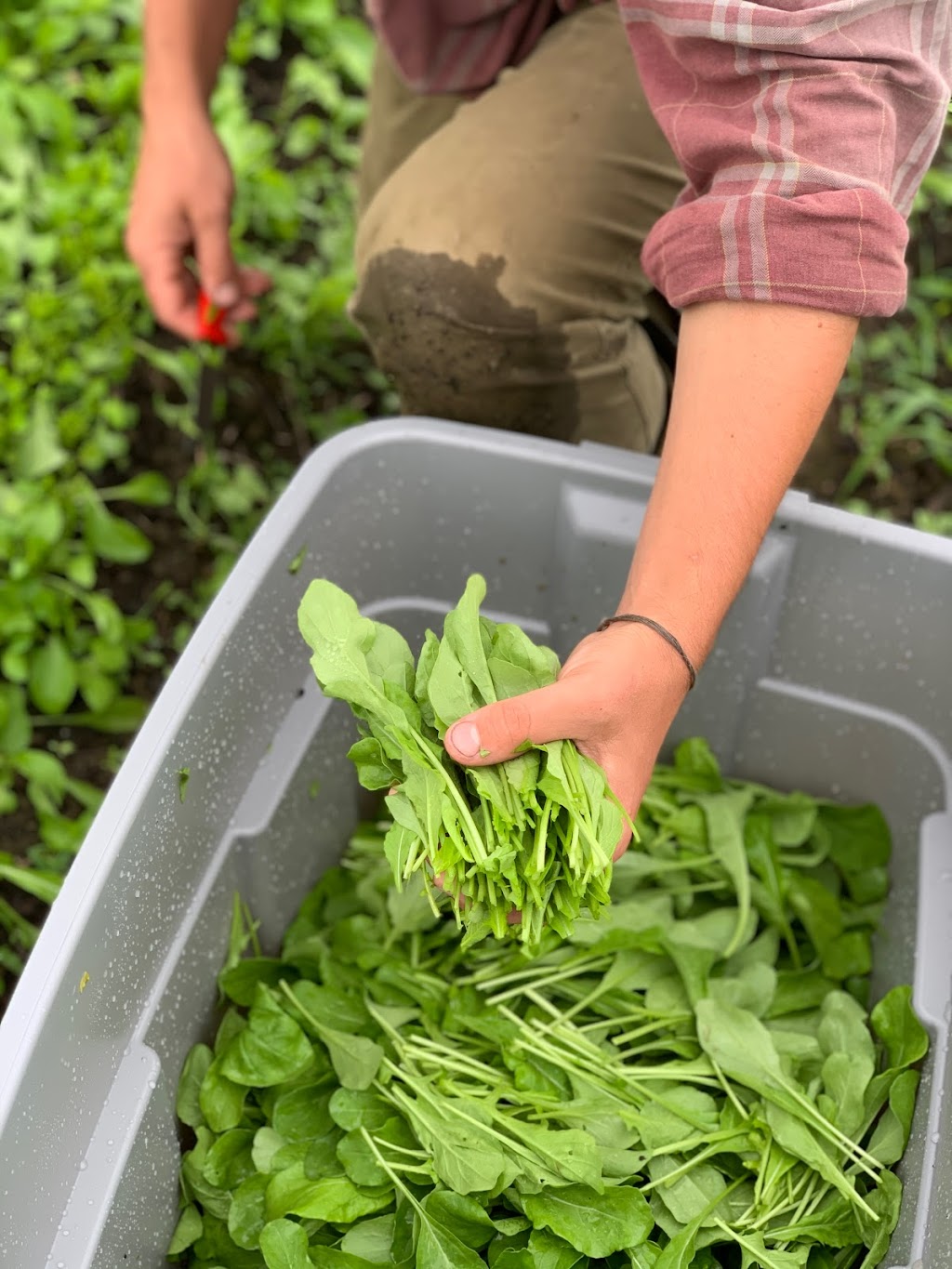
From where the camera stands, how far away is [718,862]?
1111 mm

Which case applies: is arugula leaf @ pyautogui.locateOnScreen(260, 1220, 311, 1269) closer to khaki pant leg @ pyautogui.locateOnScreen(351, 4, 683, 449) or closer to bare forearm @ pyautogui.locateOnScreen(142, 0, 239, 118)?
khaki pant leg @ pyautogui.locateOnScreen(351, 4, 683, 449)

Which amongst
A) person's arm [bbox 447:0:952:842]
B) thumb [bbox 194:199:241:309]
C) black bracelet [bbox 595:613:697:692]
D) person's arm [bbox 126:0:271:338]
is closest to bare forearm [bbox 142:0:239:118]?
person's arm [bbox 126:0:271:338]

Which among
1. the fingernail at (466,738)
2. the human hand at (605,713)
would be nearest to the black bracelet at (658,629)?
the human hand at (605,713)

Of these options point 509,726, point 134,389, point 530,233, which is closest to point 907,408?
point 530,233

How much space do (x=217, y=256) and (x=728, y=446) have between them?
638mm

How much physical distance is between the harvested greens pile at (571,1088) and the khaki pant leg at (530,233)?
440mm

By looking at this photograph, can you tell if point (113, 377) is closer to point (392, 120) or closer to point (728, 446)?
point (392, 120)

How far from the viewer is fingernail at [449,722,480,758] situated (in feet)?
2.36

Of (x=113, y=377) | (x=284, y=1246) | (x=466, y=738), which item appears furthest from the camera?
(x=113, y=377)

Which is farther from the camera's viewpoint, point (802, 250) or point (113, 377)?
point (113, 377)

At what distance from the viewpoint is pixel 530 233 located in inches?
42.7

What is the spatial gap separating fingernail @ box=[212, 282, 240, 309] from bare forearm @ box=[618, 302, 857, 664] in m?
0.58

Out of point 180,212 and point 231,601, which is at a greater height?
point 180,212

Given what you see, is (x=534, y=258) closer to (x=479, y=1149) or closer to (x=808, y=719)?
(x=808, y=719)
